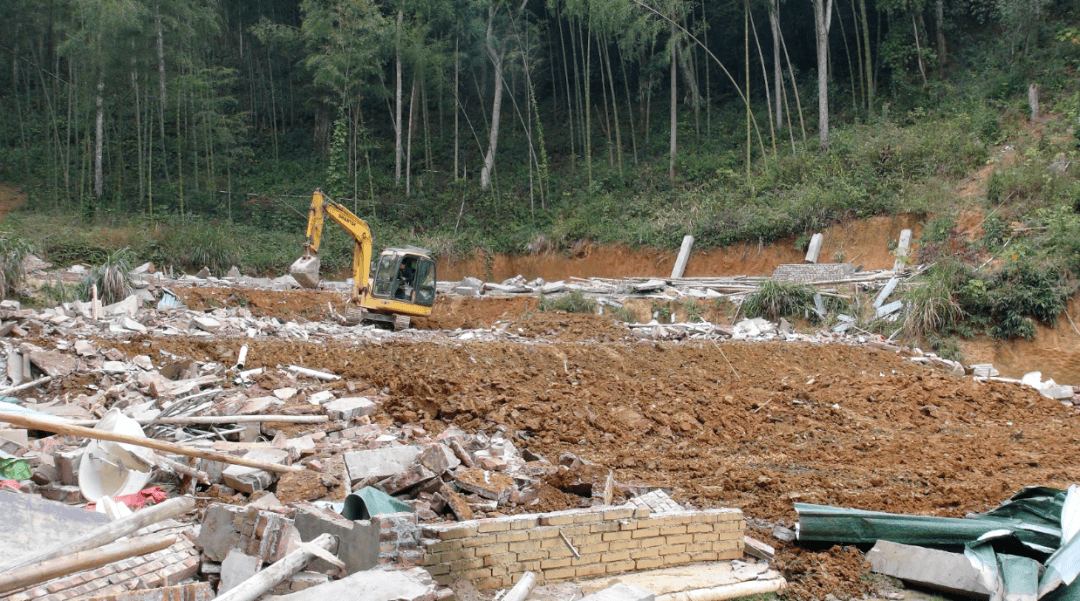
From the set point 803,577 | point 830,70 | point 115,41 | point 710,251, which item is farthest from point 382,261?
point 830,70

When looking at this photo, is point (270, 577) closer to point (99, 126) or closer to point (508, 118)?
point (99, 126)

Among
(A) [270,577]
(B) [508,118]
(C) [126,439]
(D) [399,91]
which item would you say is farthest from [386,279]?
(B) [508,118]

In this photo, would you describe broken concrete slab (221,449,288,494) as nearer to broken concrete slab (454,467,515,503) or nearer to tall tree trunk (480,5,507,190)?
broken concrete slab (454,467,515,503)

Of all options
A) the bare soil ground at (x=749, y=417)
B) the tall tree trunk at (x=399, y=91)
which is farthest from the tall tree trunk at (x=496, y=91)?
the bare soil ground at (x=749, y=417)

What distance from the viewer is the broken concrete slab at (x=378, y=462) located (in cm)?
582

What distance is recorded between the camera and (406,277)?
15.3 metres

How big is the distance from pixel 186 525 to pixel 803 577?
391 centimetres

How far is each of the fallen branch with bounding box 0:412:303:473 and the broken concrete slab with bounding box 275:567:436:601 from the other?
1835 millimetres

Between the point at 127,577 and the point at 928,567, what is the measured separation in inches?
184

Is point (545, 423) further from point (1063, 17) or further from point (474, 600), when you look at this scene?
point (1063, 17)

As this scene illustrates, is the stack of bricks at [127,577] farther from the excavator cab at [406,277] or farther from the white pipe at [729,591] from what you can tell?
the excavator cab at [406,277]

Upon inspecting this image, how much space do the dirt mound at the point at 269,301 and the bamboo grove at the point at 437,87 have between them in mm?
9478

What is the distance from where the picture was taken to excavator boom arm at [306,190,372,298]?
14.8 metres

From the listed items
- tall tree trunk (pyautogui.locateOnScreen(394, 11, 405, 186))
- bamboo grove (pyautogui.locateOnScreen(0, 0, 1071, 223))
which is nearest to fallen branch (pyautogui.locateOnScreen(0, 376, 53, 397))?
bamboo grove (pyautogui.locateOnScreen(0, 0, 1071, 223))
